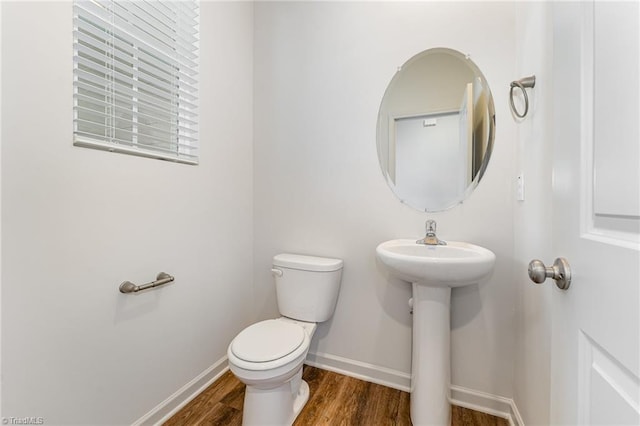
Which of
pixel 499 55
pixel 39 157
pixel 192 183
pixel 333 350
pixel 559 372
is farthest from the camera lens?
pixel 333 350

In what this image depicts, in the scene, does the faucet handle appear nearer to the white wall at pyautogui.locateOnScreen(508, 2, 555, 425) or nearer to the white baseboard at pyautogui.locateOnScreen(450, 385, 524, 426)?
the white wall at pyautogui.locateOnScreen(508, 2, 555, 425)

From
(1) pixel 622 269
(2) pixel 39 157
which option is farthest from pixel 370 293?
(2) pixel 39 157

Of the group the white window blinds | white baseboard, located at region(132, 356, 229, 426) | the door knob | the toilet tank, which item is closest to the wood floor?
white baseboard, located at region(132, 356, 229, 426)

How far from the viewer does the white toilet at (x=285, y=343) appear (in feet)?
3.77

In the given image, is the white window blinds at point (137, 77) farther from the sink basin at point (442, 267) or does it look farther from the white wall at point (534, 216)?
the white wall at point (534, 216)

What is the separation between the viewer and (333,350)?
5.74ft

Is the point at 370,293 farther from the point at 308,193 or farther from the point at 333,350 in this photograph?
the point at 308,193

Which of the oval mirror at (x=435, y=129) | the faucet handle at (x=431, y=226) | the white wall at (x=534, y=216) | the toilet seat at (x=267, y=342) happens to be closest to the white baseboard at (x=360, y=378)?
the white wall at (x=534, y=216)

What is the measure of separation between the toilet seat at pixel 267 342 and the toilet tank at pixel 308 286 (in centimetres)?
19

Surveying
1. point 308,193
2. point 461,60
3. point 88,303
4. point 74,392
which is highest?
point 461,60

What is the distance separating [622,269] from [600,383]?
214 millimetres

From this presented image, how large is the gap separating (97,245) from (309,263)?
974mm

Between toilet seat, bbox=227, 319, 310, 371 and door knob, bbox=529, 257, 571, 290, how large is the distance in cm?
96

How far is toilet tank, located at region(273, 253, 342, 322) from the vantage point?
1.59 meters
